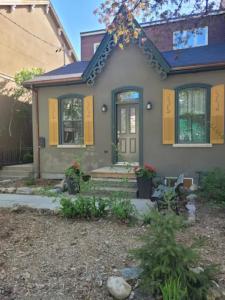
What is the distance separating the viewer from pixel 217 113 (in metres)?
8.18

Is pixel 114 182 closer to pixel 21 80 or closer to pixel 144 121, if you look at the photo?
pixel 144 121

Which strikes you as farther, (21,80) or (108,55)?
(21,80)

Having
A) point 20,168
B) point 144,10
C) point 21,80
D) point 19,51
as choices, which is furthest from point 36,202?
point 19,51

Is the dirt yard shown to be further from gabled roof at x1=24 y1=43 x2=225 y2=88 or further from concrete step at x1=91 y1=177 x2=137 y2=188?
gabled roof at x1=24 y1=43 x2=225 y2=88

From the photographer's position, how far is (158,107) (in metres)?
8.78

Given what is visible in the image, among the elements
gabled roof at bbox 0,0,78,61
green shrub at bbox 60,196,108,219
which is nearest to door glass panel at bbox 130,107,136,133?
green shrub at bbox 60,196,108,219

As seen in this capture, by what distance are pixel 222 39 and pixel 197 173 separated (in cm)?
871

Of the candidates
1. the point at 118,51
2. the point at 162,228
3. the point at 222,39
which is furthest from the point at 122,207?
the point at 222,39

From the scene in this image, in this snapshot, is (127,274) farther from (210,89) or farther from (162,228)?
(210,89)

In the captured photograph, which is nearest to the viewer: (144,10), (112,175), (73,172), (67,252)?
(67,252)

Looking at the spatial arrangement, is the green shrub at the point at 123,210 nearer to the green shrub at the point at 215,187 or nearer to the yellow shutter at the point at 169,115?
the green shrub at the point at 215,187

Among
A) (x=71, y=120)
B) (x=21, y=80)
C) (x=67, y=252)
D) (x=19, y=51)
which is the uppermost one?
(x=19, y=51)

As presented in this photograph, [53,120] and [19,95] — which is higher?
[19,95]

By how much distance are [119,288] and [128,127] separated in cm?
706
